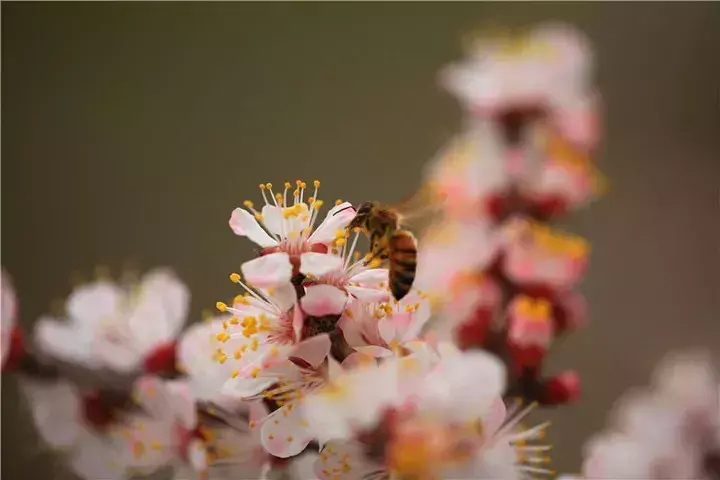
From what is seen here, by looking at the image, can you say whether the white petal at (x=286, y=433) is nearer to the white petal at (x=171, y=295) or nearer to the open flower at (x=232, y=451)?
the open flower at (x=232, y=451)

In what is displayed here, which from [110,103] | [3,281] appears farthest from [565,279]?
[110,103]

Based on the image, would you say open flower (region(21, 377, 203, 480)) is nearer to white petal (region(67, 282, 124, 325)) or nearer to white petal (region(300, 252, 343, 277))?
white petal (region(67, 282, 124, 325))

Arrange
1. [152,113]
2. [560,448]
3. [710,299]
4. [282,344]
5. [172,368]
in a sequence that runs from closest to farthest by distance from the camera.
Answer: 1. [282,344]
2. [172,368]
3. [560,448]
4. [152,113]
5. [710,299]

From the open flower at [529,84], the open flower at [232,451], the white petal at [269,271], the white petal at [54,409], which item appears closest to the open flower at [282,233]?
the white petal at [269,271]

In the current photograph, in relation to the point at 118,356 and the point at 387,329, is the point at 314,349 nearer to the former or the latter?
the point at 387,329

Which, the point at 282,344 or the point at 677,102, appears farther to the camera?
the point at 677,102

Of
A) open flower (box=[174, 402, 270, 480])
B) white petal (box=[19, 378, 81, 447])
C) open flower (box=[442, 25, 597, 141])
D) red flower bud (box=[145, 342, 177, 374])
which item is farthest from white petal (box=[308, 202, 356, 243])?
open flower (box=[442, 25, 597, 141])

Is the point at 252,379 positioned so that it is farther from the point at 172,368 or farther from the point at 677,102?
the point at 677,102
